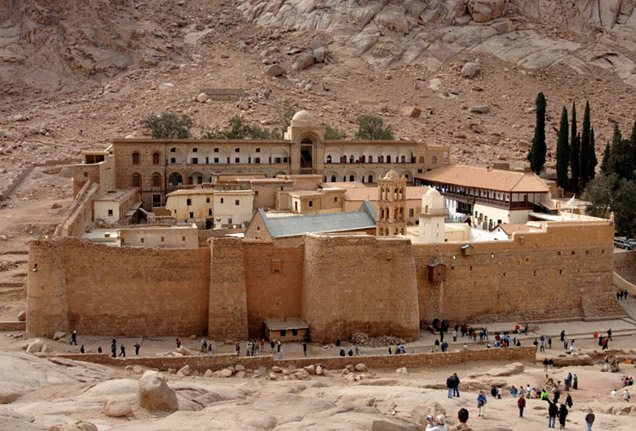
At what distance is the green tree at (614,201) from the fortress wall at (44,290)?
28852mm

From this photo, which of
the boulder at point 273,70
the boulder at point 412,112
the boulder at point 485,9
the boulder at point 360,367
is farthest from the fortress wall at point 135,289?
the boulder at point 485,9

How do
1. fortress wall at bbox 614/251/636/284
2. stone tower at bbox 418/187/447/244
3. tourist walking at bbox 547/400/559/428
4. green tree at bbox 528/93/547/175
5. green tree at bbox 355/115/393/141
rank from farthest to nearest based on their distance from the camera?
green tree at bbox 355/115/393/141 → green tree at bbox 528/93/547/175 → fortress wall at bbox 614/251/636/284 → stone tower at bbox 418/187/447/244 → tourist walking at bbox 547/400/559/428

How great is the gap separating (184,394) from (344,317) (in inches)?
407

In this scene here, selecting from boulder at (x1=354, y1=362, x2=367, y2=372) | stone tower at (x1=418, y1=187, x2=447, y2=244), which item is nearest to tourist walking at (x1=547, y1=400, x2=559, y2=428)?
boulder at (x1=354, y1=362, x2=367, y2=372)

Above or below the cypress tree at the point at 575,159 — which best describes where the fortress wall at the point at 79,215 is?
below

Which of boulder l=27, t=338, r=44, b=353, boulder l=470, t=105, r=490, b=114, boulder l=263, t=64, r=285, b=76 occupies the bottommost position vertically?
boulder l=27, t=338, r=44, b=353

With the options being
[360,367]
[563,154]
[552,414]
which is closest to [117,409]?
[360,367]

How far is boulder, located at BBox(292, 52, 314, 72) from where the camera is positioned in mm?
81250

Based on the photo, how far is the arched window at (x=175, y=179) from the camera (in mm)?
50594

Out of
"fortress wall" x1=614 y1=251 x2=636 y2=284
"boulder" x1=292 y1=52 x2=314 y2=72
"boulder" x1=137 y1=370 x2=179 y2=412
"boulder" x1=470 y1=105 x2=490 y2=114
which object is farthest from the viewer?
"boulder" x1=292 y1=52 x2=314 y2=72

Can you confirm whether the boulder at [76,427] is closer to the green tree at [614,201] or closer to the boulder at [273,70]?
the green tree at [614,201]

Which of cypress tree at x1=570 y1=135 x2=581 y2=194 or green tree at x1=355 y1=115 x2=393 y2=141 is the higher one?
green tree at x1=355 y1=115 x2=393 y2=141

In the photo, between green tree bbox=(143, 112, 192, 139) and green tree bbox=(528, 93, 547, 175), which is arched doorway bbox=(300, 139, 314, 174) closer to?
green tree bbox=(143, 112, 192, 139)

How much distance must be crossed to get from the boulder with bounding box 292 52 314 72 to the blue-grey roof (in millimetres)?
45929
